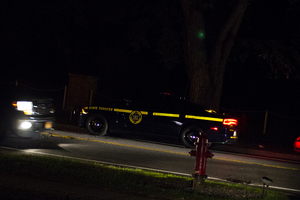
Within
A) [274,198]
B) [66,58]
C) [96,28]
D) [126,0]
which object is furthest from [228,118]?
[66,58]

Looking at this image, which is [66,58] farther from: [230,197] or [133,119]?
[230,197]

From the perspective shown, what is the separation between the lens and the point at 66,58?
28.8m

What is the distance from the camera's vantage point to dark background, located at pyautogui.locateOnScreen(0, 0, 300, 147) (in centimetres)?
1795

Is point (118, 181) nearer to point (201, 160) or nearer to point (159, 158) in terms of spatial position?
point (201, 160)

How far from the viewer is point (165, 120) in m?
13.0

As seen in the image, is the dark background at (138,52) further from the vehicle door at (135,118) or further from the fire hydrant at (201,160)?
the fire hydrant at (201,160)

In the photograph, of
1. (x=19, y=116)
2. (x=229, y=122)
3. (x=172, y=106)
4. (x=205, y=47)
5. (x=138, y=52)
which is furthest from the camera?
(x=138, y=52)

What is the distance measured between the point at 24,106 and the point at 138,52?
46.2 feet

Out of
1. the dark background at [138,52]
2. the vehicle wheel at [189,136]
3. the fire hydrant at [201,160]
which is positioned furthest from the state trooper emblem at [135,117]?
the fire hydrant at [201,160]

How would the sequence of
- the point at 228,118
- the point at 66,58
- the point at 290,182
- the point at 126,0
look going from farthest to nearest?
the point at 66,58 → the point at 126,0 → the point at 228,118 → the point at 290,182

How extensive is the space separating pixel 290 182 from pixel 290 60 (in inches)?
372

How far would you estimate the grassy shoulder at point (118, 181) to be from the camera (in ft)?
22.1

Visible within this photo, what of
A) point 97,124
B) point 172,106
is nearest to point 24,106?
point 97,124

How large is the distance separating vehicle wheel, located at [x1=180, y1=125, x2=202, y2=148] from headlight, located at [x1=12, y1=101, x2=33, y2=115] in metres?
4.54
